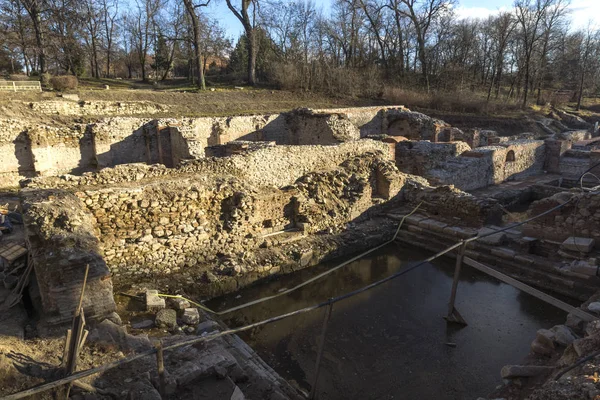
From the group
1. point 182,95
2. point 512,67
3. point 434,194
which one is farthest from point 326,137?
point 512,67

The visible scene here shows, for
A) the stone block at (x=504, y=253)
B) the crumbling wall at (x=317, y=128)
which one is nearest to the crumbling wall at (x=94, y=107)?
the crumbling wall at (x=317, y=128)

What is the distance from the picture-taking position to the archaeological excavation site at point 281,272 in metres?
4.48

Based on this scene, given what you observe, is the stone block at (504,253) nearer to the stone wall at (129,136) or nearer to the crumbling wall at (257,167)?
the crumbling wall at (257,167)

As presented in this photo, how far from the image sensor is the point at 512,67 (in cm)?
3994

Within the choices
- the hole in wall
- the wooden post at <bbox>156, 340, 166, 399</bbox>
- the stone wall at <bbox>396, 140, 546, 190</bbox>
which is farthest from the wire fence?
the hole in wall

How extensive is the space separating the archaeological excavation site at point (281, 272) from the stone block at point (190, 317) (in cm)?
3

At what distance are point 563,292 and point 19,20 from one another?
28544 mm

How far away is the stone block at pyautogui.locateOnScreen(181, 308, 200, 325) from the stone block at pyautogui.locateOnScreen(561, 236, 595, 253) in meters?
7.27

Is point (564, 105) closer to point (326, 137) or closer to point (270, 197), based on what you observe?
point (326, 137)

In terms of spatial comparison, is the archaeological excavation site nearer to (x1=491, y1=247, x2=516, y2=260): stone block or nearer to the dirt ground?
(x1=491, y1=247, x2=516, y2=260): stone block

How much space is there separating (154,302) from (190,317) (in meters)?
0.70

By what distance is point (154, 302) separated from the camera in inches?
257

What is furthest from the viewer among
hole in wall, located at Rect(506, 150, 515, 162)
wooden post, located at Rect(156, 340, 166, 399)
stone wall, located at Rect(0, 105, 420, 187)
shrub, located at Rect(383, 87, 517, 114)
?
shrub, located at Rect(383, 87, 517, 114)

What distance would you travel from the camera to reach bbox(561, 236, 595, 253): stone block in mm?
7871
